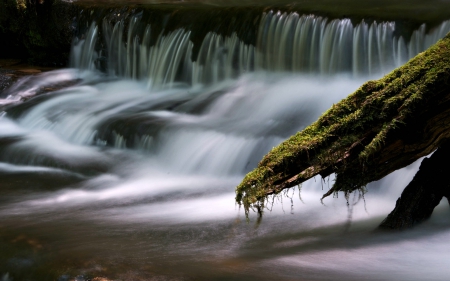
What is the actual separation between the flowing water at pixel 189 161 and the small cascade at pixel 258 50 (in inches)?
0.7

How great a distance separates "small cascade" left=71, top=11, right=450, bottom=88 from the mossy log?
3.49m

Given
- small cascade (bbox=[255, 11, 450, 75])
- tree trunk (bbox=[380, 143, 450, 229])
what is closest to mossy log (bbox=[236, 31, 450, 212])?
tree trunk (bbox=[380, 143, 450, 229])

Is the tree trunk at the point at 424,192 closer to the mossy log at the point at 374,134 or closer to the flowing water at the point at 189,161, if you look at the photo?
the flowing water at the point at 189,161

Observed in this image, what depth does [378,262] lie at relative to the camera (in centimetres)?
395

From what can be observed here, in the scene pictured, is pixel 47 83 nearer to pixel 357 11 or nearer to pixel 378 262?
pixel 357 11

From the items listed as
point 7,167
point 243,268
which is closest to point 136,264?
point 243,268

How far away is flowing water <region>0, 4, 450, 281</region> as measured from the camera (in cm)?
403

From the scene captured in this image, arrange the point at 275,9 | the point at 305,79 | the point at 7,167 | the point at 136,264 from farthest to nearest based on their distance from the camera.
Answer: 1. the point at 275,9
2. the point at 305,79
3. the point at 7,167
4. the point at 136,264

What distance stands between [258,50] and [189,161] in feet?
7.74

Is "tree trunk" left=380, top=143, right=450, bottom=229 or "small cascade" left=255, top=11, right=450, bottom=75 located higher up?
"small cascade" left=255, top=11, right=450, bottom=75

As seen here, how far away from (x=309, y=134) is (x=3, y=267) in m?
2.13

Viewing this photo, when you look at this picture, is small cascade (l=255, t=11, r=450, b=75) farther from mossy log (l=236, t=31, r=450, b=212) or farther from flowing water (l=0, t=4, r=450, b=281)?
mossy log (l=236, t=31, r=450, b=212)

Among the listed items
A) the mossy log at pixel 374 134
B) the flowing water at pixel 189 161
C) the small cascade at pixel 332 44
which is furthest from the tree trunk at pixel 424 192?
the small cascade at pixel 332 44

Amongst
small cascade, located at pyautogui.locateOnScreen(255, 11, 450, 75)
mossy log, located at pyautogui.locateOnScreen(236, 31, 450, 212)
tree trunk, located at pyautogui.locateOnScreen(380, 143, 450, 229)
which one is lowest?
tree trunk, located at pyautogui.locateOnScreen(380, 143, 450, 229)
